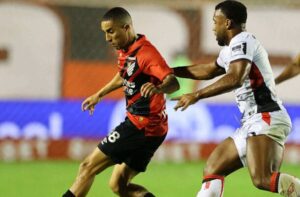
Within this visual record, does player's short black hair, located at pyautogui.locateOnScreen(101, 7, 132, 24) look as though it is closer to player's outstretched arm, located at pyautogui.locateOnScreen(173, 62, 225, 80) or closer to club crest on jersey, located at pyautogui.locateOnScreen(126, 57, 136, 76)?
club crest on jersey, located at pyautogui.locateOnScreen(126, 57, 136, 76)

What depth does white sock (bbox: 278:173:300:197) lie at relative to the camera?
21.1ft

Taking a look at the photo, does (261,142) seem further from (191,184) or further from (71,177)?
(71,177)

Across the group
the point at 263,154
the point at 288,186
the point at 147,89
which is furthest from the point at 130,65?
the point at 288,186

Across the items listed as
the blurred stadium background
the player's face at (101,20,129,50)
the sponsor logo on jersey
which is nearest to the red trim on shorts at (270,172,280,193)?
the sponsor logo on jersey

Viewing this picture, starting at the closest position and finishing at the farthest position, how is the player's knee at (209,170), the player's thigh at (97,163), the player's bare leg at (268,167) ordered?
the player's bare leg at (268,167) < the player's knee at (209,170) < the player's thigh at (97,163)

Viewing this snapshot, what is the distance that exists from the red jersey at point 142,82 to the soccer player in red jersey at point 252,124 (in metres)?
0.62

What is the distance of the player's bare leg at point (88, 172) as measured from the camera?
22.9 feet

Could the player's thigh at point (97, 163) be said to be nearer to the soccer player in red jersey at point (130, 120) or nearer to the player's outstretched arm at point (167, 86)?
the soccer player in red jersey at point (130, 120)

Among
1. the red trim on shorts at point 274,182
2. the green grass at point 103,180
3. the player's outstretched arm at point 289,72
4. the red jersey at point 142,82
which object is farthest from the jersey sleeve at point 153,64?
the green grass at point 103,180

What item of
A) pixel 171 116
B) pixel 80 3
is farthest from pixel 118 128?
pixel 80 3

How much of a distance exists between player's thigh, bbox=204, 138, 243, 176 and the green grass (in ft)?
8.24

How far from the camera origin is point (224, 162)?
6.68 m

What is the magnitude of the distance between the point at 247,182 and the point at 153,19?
355 cm

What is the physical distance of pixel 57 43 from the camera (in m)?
12.8
